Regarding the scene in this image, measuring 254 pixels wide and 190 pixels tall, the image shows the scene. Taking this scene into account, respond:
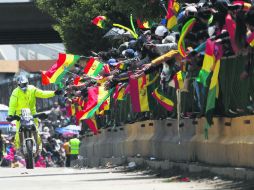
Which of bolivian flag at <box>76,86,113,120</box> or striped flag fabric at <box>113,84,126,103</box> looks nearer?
striped flag fabric at <box>113,84,126,103</box>

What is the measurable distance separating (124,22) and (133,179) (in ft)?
55.4

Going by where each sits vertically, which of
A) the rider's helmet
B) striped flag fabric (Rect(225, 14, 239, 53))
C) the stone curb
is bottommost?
the stone curb

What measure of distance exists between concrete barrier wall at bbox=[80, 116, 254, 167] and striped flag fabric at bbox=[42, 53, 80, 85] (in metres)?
2.05

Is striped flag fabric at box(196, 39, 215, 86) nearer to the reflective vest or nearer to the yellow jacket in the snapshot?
the yellow jacket

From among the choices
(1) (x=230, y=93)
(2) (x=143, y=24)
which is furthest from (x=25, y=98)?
(1) (x=230, y=93)

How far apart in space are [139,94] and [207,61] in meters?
5.80

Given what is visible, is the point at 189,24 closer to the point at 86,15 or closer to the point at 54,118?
the point at 86,15

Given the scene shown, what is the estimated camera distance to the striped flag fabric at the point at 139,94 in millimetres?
19123

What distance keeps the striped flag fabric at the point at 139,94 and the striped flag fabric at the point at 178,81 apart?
7.56ft

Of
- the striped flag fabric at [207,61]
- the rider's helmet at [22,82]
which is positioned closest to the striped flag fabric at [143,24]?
the rider's helmet at [22,82]

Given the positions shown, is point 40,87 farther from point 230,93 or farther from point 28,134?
point 230,93

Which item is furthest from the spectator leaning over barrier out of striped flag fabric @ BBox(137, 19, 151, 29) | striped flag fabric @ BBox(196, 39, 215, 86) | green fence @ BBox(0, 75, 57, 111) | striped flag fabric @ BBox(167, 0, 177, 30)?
striped flag fabric @ BBox(196, 39, 215, 86)

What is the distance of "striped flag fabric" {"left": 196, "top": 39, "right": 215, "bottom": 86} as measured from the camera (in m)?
13.2

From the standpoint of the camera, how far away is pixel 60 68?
86.5 feet
